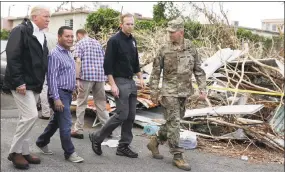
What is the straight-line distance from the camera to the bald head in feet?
13.7

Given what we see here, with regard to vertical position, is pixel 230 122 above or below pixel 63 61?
below

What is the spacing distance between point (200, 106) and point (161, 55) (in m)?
2.62

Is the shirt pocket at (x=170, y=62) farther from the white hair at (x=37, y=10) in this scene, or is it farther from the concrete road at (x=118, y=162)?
the white hair at (x=37, y=10)

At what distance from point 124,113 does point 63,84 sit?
0.89 metres

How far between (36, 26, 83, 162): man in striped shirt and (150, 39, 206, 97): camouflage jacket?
114 cm

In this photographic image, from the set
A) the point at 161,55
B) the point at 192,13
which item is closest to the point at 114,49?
the point at 161,55

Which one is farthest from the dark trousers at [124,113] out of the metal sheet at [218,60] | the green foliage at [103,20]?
the green foliage at [103,20]

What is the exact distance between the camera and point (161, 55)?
16.2 ft

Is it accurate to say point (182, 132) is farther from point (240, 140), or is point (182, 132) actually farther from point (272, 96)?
point (272, 96)

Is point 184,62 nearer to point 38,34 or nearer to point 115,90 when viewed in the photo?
point 115,90

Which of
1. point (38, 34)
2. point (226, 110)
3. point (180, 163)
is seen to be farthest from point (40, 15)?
point (226, 110)

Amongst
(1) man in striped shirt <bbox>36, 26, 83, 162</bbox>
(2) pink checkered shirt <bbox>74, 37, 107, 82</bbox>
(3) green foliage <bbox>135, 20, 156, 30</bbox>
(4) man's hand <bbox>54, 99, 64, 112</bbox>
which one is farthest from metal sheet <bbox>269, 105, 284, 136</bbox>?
(3) green foliage <bbox>135, 20, 156, 30</bbox>

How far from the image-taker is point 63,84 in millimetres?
4520

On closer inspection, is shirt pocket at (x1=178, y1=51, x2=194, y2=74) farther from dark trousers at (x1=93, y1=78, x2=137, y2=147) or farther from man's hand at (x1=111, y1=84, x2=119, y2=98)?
man's hand at (x1=111, y1=84, x2=119, y2=98)
